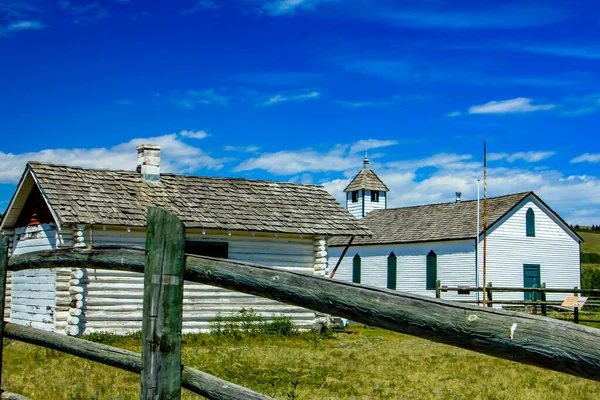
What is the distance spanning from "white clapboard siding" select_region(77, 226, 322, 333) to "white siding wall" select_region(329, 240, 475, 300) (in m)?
11.5

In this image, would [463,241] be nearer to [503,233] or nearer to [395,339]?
[503,233]


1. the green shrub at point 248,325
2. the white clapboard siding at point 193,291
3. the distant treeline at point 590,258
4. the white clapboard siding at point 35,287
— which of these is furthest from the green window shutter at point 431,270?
the distant treeline at point 590,258

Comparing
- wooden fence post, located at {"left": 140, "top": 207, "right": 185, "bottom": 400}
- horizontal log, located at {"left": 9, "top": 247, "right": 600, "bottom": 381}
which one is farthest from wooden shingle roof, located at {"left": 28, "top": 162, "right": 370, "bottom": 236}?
horizontal log, located at {"left": 9, "top": 247, "right": 600, "bottom": 381}

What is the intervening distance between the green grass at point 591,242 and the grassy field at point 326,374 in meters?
76.2

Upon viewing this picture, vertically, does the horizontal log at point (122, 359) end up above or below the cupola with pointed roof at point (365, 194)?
below

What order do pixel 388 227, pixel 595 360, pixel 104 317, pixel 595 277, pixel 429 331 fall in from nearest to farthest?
pixel 595 360, pixel 429 331, pixel 104 317, pixel 388 227, pixel 595 277

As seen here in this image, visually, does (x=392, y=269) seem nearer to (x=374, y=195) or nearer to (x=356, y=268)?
(x=356, y=268)

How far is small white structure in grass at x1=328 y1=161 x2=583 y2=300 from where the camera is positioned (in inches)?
1213

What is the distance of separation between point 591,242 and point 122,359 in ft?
313

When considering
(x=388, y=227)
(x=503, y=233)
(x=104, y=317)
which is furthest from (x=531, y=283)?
(x=104, y=317)

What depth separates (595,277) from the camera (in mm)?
39281

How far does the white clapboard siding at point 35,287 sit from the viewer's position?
16859mm

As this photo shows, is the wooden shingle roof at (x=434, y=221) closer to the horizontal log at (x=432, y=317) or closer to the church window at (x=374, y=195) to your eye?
the church window at (x=374, y=195)

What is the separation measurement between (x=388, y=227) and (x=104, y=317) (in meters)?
22.7
